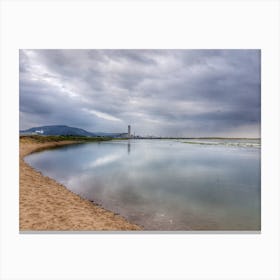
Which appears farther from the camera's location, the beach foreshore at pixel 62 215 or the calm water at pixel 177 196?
the calm water at pixel 177 196

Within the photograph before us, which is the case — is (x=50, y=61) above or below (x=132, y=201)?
above

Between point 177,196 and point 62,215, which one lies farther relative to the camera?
point 177,196

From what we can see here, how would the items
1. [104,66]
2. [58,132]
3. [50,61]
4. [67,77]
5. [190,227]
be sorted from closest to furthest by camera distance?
[190,227] → [50,61] → [104,66] → [67,77] → [58,132]

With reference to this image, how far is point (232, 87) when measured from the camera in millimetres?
5285

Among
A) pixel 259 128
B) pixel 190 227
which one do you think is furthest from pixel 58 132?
pixel 259 128

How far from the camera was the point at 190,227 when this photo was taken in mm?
3877

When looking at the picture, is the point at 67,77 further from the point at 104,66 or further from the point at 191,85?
the point at 191,85

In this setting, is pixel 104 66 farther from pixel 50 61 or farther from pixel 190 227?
pixel 190 227

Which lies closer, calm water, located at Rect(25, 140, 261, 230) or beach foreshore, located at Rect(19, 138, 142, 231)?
beach foreshore, located at Rect(19, 138, 142, 231)

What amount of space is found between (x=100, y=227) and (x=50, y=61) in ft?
13.3

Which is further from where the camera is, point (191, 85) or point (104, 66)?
A: point (191, 85)
